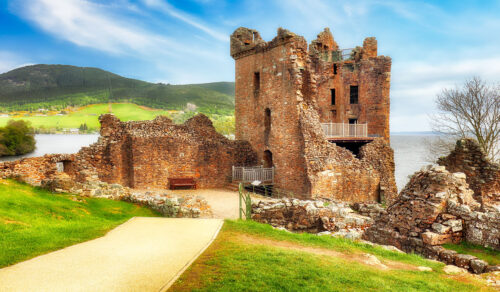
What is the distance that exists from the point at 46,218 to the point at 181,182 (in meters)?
12.3

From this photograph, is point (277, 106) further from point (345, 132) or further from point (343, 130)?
point (345, 132)

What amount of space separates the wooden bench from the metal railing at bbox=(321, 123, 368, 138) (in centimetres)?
1183

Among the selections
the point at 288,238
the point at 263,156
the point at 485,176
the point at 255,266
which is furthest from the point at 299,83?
the point at 255,266

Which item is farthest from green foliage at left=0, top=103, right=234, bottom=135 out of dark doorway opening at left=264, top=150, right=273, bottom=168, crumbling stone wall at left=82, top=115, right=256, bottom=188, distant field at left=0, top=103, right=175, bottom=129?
dark doorway opening at left=264, top=150, right=273, bottom=168

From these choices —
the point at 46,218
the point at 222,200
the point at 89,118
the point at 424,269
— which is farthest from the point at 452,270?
the point at 89,118

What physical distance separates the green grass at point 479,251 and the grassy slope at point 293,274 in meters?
1.53

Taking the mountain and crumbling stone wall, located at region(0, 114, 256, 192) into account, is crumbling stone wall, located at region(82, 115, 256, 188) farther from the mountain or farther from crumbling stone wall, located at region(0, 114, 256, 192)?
the mountain

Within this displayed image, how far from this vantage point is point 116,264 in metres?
7.05

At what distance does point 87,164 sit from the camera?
19938 mm

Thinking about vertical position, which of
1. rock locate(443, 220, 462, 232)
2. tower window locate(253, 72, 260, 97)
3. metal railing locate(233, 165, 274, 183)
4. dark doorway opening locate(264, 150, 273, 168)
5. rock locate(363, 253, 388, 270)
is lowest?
rock locate(363, 253, 388, 270)

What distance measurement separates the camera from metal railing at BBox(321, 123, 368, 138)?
1078 inches

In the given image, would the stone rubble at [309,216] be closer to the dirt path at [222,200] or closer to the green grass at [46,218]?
the dirt path at [222,200]

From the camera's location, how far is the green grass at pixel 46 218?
787 cm

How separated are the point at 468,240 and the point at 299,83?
1316 centimetres
